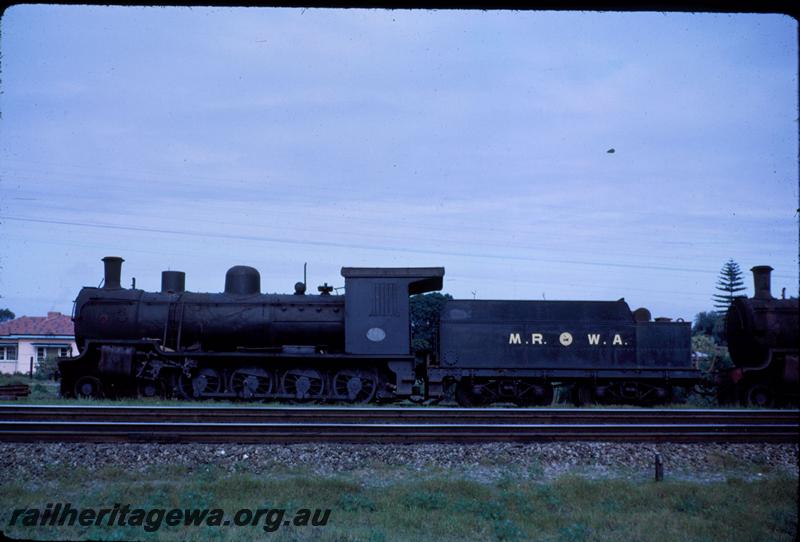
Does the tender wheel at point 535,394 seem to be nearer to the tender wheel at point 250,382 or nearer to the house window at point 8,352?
the tender wheel at point 250,382

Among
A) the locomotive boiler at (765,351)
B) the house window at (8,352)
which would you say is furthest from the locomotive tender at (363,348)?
the house window at (8,352)

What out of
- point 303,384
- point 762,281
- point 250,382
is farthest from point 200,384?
point 762,281

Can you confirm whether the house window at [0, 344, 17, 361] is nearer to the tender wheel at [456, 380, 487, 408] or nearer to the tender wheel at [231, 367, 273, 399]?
the tender wheel at [231, 367, 273, 399]

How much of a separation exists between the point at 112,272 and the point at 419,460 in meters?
13.0

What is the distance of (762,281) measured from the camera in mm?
19703

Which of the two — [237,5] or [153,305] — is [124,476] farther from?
[153,305]

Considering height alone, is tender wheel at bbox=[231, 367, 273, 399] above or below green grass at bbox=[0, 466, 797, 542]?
above

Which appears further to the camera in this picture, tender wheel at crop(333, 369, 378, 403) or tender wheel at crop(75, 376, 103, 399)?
tender wheel at crop(75, 376, 103, 399)

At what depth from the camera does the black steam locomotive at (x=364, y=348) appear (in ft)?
54.9

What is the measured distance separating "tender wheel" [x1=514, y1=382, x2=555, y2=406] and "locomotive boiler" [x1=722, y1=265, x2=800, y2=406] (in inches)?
212

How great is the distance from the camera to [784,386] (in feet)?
57.4

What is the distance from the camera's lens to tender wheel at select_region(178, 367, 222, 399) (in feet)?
55.3
